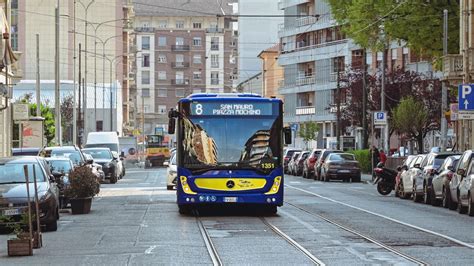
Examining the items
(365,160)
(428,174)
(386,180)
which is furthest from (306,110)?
(428,174)

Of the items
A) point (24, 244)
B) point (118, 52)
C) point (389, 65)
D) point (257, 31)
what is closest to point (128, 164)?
point (118, 52)

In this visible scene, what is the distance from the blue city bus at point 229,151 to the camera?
89.1ft

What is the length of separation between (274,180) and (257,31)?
119174 millimetres

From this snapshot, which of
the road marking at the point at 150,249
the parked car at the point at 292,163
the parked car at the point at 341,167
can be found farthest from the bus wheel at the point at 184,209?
the parked car at the point at 292,163

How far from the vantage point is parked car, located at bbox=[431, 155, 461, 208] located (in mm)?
33156

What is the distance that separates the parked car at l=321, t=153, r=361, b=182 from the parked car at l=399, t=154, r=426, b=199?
17.9 m

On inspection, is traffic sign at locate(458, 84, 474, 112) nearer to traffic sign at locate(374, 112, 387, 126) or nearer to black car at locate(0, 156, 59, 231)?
traffic sign at locate(374, 112, 387, 126)

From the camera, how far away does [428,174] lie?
3647cm

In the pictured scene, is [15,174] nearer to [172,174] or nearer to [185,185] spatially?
[185,185]

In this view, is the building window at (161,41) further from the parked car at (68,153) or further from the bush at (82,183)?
the bush at (82,183)

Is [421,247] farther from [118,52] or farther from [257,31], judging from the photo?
[257,31]

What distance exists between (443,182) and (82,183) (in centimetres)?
1056

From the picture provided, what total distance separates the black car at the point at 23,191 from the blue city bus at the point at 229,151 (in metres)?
3.52

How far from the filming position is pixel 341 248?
18812 millimetres
